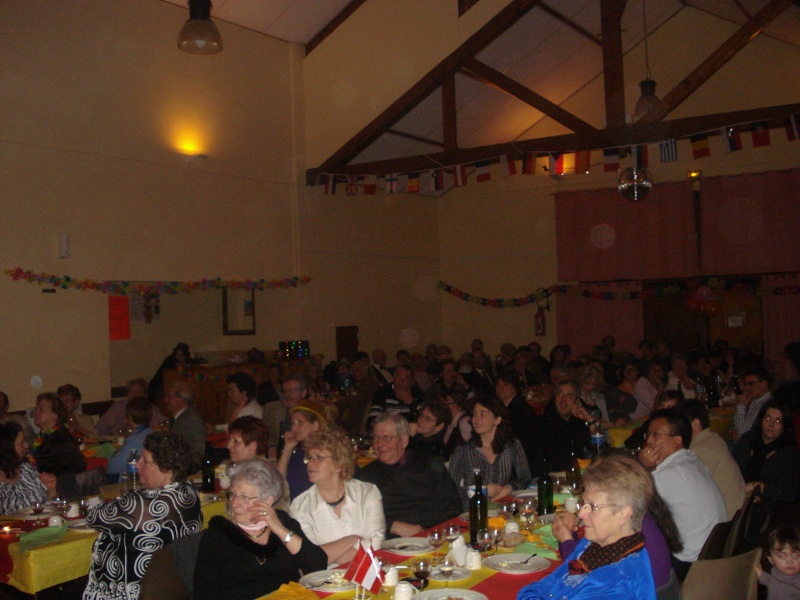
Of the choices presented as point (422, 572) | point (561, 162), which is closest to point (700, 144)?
point (561, 162)

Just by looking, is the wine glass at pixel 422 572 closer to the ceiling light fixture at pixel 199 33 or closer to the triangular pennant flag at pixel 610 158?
the ceiling light fixture at pixel 199 33

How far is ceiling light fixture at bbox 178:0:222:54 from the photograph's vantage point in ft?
21.8

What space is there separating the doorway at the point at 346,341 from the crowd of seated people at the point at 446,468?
4.87 meters

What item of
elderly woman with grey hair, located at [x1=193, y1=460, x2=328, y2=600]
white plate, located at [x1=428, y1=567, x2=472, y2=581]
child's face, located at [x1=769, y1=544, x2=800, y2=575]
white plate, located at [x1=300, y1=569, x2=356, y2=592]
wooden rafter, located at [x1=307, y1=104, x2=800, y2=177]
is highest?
wooden rafter, located at [x1=307, y1=104, x2=800, y2=177]

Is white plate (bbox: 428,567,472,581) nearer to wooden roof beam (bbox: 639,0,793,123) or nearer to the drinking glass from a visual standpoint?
the drinking glass

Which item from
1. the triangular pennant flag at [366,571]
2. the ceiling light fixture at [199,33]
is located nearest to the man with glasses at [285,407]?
the ceiling light fixture at [199,33]

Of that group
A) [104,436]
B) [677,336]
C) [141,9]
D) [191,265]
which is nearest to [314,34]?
[141,9]

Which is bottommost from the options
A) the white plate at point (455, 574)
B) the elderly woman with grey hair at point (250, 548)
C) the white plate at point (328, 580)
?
the white plate at point (455, 574)

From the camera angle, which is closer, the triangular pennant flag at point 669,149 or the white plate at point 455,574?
the white plate at point 455,574

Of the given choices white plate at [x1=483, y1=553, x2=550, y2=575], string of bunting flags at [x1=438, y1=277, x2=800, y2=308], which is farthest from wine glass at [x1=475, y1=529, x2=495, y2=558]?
string of bunting flags at [x1=438, y1=277, x2=800, y2=308]

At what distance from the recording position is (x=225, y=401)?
35.3 ft

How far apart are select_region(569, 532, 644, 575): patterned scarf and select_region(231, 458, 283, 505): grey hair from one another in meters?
1.24

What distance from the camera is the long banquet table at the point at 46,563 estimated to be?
149 inches

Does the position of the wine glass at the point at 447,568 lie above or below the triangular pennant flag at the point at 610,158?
below
